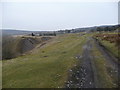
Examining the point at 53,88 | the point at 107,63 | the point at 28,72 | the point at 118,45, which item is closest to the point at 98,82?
the point at 53,88

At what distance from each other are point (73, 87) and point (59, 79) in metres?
3.04

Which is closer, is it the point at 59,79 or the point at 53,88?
the point at 53,88

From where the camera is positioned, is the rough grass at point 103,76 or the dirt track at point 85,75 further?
the dirt track at point 85,75

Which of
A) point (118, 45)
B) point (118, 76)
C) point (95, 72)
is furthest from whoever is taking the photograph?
point (118, 45)

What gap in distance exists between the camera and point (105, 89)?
56.4 ft

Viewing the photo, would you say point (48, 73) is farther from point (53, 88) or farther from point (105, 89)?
point (105, 89)

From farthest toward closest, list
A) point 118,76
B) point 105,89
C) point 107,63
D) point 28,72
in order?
point 107,63, point 28,72, point 118,76, point 105,89

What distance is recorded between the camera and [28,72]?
81.1ft

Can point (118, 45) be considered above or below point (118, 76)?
above

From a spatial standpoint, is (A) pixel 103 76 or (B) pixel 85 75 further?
(B) pixel 85 75

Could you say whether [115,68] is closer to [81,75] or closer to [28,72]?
[81,75]

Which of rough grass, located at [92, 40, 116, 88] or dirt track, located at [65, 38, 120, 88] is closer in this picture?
rough grass, located at [92, 40, 116, 88]

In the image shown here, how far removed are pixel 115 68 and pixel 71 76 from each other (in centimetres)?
609

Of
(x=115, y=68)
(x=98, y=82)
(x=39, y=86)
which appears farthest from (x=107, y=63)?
(x=39, y=86)
